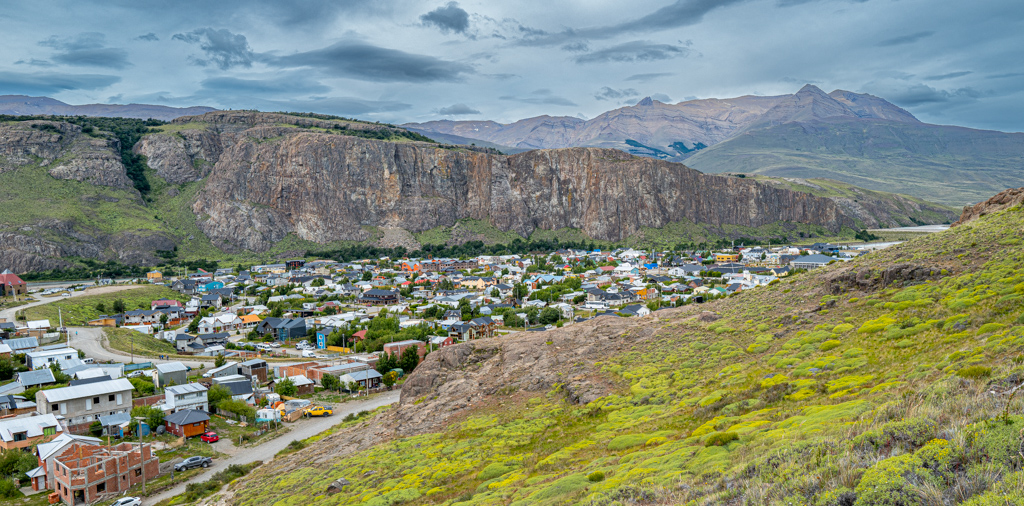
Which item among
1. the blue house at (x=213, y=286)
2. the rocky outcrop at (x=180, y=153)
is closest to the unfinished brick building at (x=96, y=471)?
the blue house at (x=213, y=286)

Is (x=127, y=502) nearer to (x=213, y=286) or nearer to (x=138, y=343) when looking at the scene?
(x=138, y=343)

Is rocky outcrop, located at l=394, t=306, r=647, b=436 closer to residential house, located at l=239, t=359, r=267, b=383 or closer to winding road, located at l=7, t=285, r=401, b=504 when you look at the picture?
winding road, located at l=7, t=285, r=401, b=504

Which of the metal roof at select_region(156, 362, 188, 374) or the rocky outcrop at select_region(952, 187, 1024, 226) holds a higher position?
the rocky outcrop at select_region(952, 187, 1024, 226)

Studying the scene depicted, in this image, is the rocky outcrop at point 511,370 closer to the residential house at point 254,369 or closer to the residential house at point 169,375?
the residential house at point 254,369

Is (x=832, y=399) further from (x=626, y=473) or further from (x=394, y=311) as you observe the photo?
(x=394, y=311)

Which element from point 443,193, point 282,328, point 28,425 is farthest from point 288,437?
point 443,193

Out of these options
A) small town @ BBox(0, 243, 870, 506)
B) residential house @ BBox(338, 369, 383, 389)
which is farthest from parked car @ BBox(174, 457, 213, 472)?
residential house @ BBox(338, 369, 383, 389)

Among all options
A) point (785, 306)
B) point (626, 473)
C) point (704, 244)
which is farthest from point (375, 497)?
point (704, 244)
